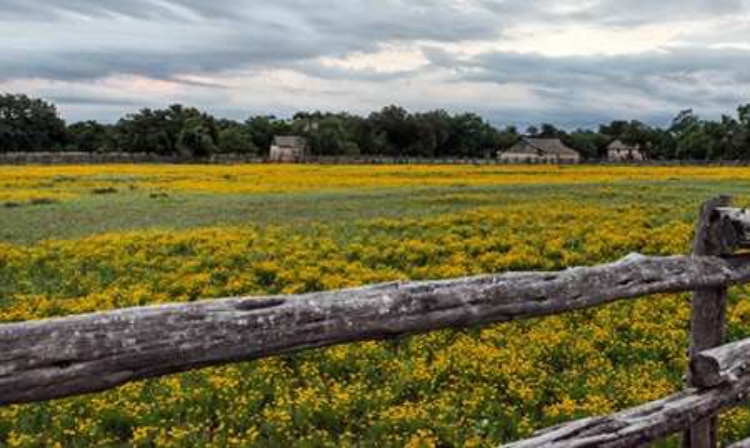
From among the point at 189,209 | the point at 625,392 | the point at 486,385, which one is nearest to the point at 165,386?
the point at 486,385

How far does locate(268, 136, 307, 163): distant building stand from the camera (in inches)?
4678

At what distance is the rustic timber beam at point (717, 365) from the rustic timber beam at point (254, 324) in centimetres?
50

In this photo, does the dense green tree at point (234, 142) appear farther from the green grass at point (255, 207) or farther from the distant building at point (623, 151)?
the green grass at point (255, 207)

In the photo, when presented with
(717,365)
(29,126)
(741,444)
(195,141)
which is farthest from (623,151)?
(717,365)

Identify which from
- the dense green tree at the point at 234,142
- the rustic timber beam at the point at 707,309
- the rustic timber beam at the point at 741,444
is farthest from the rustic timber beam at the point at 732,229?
the dense green tree at the point at 234,142

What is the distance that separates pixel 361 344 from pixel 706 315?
4862 millimetres

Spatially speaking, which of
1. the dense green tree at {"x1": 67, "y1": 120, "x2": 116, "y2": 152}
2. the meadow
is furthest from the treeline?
the meadow

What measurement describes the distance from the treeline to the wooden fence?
111 meters

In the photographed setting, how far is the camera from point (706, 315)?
490cm

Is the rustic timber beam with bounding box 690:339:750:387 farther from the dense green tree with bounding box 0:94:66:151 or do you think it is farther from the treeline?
the dense green tree with bounding box 0:94:66:151

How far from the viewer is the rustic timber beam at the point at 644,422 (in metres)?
3.73

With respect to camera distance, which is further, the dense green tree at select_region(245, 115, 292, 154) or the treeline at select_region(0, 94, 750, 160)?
the dense green tree at select_region(245, 115, 292, 154)

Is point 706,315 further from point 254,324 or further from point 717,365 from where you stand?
point 254,324

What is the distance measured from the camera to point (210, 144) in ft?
370
